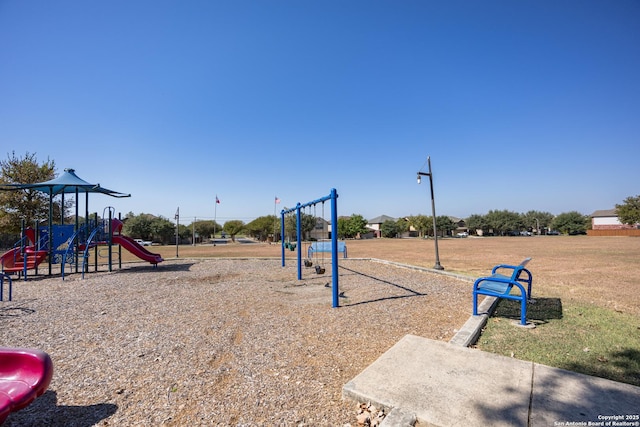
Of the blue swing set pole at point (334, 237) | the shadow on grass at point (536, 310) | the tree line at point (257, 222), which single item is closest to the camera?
the shadow on grass at point (536, 310)

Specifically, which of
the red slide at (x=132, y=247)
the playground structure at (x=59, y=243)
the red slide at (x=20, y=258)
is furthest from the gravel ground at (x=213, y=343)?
the red slide at (x=132, y=247)

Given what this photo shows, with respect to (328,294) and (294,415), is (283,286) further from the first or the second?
(294,415)

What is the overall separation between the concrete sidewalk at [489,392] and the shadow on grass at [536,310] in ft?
8.71

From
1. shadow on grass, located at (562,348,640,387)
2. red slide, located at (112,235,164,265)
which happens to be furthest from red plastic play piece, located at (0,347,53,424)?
red slide, located at (112,235,164,265)

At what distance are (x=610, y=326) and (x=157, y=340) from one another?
7.51 metres

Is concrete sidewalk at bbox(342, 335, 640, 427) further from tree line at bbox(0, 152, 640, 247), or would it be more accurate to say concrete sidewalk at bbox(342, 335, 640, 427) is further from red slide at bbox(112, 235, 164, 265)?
red slide at bbox(112, 235, 164, 265)

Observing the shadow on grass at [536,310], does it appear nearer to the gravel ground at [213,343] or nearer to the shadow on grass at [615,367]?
the gravel ground at [213,343]

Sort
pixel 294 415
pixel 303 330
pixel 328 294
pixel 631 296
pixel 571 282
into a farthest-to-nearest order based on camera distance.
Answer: pixel 571 282 → pixel 328 294 → pixel 631 296 → pixel 303 330 → pixel 294 415

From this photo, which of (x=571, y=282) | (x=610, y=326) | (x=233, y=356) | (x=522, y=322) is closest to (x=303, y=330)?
(x=233, y=356)

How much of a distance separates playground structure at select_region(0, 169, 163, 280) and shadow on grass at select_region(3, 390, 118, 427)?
9.98 m

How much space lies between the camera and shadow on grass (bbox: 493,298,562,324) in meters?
5.65

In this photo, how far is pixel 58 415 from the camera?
112 inches

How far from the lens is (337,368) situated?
3.70 m

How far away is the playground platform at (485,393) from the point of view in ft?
8.20
